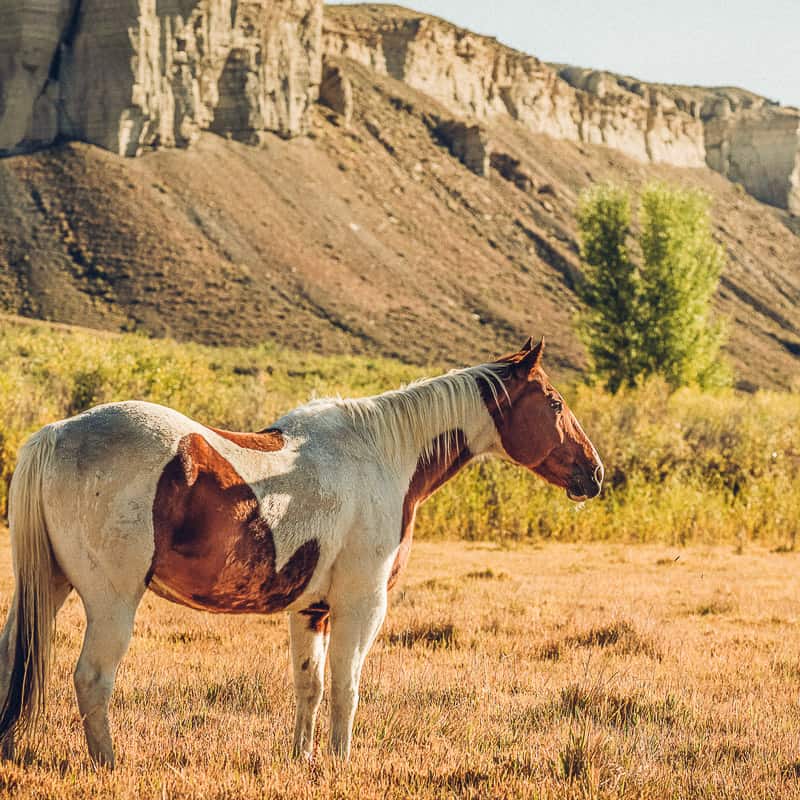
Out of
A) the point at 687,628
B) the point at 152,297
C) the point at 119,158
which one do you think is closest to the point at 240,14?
the point at 119,158

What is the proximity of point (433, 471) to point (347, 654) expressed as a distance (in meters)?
1.09

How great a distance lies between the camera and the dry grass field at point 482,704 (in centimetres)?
484

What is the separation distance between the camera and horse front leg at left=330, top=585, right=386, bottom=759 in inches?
198

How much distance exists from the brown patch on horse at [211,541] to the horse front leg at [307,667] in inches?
19.7

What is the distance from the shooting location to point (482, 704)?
6371mm

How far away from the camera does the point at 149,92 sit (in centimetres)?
6569

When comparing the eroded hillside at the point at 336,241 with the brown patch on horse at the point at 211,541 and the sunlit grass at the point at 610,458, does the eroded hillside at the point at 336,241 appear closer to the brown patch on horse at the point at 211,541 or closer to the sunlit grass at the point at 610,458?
the sunlit grass at the point at 610,458

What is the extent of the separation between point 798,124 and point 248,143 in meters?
74.1

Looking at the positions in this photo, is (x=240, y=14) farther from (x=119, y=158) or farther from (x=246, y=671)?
(x=246, y=671)

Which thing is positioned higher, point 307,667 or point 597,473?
point 597,473

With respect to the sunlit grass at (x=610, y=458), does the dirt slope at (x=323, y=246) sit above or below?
below

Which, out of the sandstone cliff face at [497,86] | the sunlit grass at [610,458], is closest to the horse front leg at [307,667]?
the sunlit grass at [610,458]

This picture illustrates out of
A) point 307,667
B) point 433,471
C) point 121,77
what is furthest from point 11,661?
point 121,77

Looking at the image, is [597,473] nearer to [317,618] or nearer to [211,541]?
[317,618]
